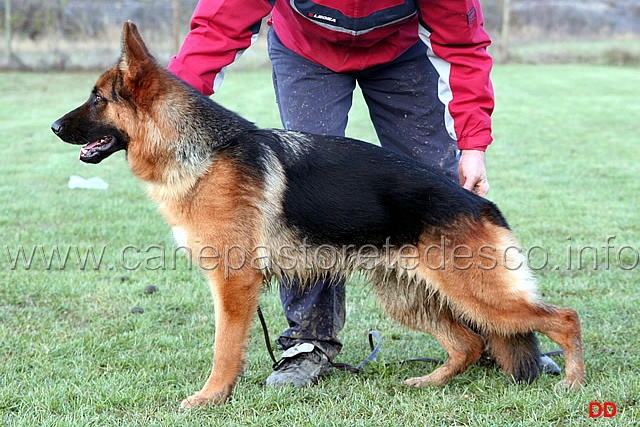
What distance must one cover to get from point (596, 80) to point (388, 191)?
21645 millimetres

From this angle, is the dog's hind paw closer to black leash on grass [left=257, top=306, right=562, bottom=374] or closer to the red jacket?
black leash on grass [left=257, top=306, right=562, bottom=374]

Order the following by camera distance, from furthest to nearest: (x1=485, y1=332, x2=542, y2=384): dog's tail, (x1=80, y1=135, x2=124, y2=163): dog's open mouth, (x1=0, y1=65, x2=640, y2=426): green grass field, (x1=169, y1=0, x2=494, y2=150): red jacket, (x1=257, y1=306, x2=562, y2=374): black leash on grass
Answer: (x1=257, y1=306, x2=562, y2=374): black leash on grass, (x1=169, y1=0, x2=494, y2=150): red jacket, (x1=485, y1=332, x2=542, y2=384): dog's tail, (x1=80, y1=135, x2=124, y2=163): dog's open mouth, (x1=0, y1=65, x2=640, y2=426): green grass field

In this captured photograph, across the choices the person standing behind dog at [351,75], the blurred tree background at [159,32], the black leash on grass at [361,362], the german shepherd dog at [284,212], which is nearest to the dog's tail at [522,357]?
the german shepherd dog at [284,212]

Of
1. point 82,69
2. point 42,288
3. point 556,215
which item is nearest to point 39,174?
point 42,288

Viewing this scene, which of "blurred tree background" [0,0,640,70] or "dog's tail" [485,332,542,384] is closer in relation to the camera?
"dog's tail" [485,332,542,384]

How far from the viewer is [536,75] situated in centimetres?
2467

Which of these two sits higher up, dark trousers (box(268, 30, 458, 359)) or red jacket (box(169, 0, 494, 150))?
red jacket (box(169, 0, 494, 150))

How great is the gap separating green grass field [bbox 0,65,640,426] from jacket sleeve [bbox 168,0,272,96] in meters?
1.52

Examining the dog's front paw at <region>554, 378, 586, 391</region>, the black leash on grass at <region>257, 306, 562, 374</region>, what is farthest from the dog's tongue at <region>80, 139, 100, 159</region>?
the dog's front paw at <region>554, 378, 586, 391</region>

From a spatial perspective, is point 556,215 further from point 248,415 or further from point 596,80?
point 596,80

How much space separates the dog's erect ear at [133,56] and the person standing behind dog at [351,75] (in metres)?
0.42

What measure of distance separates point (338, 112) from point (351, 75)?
0.22 m

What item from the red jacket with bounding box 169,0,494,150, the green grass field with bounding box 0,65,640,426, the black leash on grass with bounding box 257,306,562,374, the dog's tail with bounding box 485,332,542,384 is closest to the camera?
the green grass field with bounding box 0,65,640,426

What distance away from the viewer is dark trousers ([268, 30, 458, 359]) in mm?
3883
